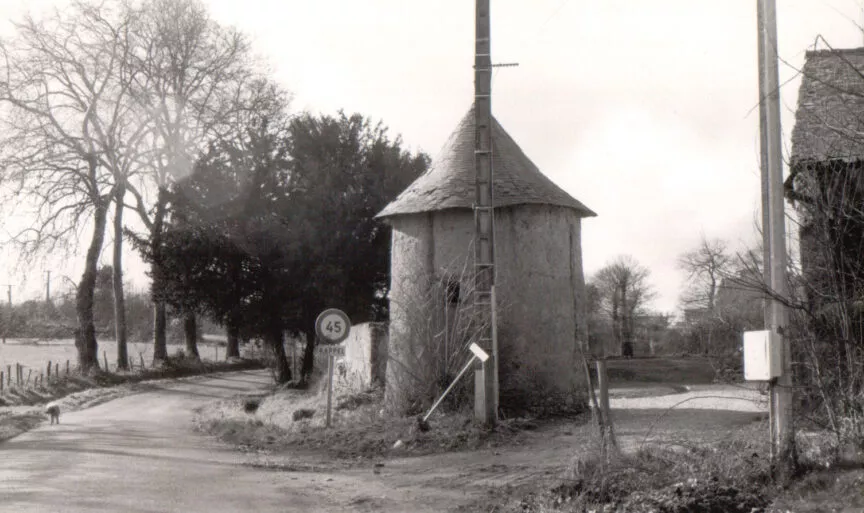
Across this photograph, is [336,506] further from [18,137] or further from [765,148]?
[18,137]

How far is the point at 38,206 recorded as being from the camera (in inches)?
1395

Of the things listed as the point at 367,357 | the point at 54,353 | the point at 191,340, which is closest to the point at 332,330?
the point at 367,357

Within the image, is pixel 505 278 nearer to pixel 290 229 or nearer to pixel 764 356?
pixel 764 356

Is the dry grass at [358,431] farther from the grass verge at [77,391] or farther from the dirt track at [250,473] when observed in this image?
the grass verge at [77,391]

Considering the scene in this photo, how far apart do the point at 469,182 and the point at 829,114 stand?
1140 centimetres

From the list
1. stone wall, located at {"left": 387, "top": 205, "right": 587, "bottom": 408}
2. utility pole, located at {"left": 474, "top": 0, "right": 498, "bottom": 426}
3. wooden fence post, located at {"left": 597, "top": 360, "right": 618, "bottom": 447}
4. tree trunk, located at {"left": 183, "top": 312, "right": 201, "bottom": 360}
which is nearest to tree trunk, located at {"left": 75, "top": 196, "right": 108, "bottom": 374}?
tree trunk, located at {"left": 183, "top": 312, "right": 201, "bottom": 360}

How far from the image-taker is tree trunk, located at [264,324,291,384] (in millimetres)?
34188

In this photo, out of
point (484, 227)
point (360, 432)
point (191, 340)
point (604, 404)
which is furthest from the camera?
point (191, 340)

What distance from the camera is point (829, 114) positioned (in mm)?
8500

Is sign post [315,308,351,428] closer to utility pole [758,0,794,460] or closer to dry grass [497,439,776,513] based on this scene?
dry grass [497,439,776,513]

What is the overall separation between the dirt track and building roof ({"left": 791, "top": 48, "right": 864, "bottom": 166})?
12.1ft

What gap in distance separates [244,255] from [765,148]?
88.3 ft

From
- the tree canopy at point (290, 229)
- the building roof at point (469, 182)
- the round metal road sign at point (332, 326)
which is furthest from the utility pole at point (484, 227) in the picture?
the tree canopy at point (290, 229)

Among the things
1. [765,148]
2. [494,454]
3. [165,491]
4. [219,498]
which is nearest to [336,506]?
[219,498]
